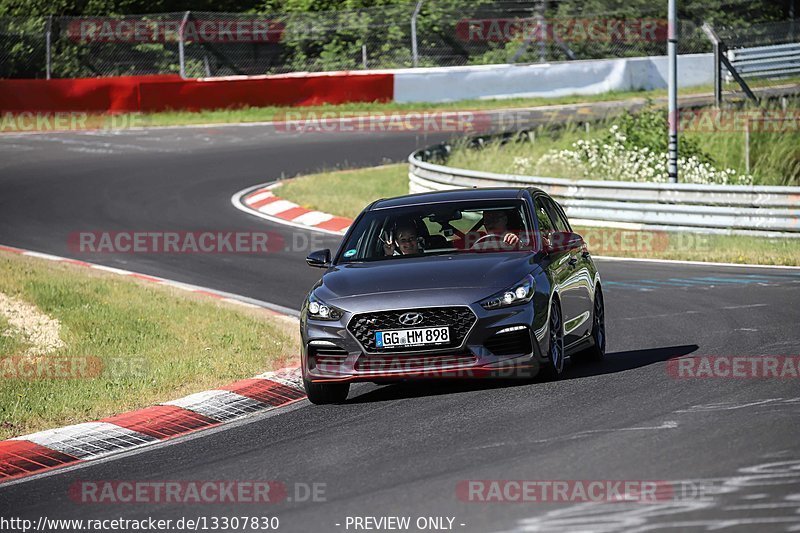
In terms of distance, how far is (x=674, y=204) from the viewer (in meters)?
20.4

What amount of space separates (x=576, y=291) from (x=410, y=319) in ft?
6.34

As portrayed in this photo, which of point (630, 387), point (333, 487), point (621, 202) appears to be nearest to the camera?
point (333, 487)

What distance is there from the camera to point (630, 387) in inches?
377

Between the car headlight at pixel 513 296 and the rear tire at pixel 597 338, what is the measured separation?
1.73 metres

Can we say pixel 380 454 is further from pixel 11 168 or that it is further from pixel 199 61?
pixel 199 61

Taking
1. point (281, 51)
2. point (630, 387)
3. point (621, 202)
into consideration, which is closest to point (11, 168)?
point (281, 51)

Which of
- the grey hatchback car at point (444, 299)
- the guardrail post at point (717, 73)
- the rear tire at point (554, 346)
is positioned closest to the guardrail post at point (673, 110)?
the guardrail post at point (717, 73)

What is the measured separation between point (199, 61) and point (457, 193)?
26964mm

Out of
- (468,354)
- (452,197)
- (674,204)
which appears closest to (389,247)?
(452,197)

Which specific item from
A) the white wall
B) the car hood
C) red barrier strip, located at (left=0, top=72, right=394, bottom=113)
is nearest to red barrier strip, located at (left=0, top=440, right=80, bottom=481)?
the car hood

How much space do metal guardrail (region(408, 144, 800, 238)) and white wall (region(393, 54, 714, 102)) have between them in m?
15.5

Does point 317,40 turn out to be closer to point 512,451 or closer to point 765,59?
point 765,59

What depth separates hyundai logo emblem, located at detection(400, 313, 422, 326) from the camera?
941 centimetres

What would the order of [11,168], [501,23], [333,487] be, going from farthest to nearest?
[501,23], [11,168], [333,487]
